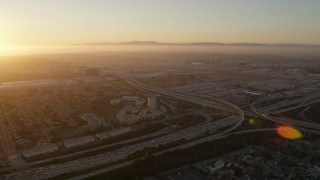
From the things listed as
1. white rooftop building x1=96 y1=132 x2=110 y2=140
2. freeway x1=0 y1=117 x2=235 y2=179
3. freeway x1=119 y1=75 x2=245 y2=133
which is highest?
freeway x1=119 y1=75 x2=245 y2=133

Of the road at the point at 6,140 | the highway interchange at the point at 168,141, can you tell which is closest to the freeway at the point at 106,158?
the highway interchange at the point at 168,141

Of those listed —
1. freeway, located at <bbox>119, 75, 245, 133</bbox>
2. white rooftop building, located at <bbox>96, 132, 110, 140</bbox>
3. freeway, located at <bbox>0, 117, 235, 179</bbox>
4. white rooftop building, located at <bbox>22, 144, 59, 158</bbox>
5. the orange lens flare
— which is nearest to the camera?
freeway, located at <bbox>0, 117, 235, 179</bbox>

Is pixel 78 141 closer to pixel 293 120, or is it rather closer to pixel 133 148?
pixel 133 148

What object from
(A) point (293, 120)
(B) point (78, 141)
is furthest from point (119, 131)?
(A) point (293, 120)

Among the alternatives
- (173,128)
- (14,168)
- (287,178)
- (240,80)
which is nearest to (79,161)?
(14,168)

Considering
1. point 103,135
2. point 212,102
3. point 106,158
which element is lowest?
point 106,158

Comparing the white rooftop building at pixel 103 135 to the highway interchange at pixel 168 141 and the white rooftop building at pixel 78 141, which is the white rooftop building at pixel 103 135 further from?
the highway interchange at pixel 168 141

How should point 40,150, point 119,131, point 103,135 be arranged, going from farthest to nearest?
point 119,131 → point 103,135 → point 40,150

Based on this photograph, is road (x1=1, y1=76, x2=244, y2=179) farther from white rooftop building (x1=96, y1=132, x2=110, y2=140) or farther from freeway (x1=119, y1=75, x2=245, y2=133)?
white rooftop building (x1=96, y1=132, x2=110, y2=140)

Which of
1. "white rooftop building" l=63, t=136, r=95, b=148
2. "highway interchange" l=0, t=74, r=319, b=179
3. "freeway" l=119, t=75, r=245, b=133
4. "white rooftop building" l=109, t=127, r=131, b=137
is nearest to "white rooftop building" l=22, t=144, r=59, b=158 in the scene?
"white rooftop building" l=63, t=136, r=95, b=148
